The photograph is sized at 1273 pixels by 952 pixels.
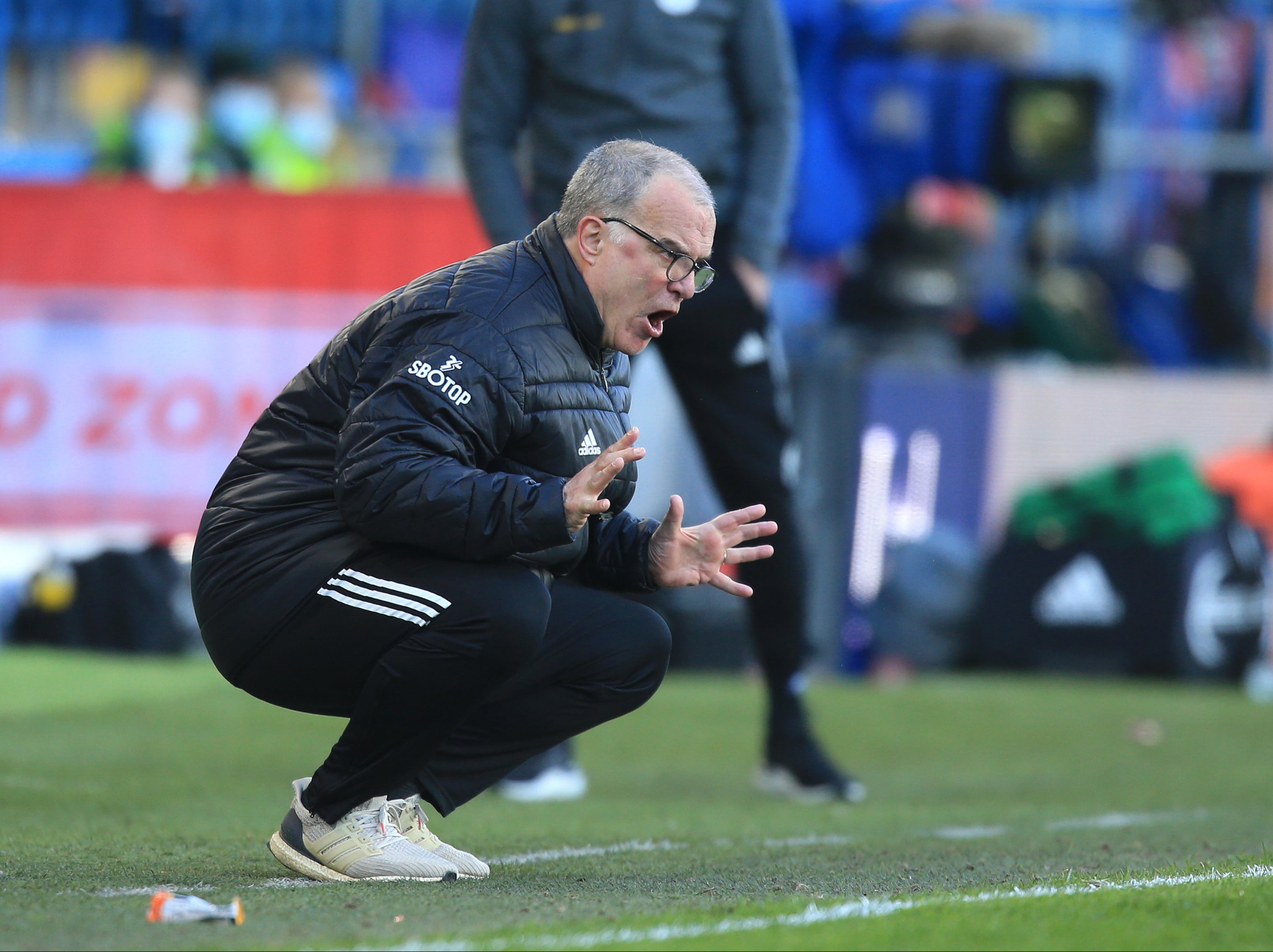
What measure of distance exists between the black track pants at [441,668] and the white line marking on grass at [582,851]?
22cm

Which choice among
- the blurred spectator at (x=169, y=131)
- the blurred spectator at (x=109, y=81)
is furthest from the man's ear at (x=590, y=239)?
the blurred spectator at (x=109, y=81)

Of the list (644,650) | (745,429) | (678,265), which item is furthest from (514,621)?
(745,429)

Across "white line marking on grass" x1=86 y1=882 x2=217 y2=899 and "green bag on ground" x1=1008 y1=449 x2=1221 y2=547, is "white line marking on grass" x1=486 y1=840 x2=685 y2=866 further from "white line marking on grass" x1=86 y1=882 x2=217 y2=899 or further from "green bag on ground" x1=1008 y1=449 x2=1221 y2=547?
"green bag on ground" x1=1008 y1=449 x2=1221 y2=547

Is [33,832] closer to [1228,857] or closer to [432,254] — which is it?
[1228,857]

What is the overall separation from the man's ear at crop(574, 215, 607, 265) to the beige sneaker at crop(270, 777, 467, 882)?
110cm

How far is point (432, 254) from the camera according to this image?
9453 millimetres

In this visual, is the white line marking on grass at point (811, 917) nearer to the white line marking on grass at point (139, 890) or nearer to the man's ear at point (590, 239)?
the white line marking on grass at point (139, 890)

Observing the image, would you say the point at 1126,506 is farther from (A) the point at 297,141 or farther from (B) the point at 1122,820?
(A) the point at 297,141

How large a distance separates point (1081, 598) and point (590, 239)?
5.91 m

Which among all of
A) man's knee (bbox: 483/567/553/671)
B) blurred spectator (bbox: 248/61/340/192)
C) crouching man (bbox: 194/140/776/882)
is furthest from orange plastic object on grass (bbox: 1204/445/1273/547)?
man's knee (bbox: 483/567/553/671)

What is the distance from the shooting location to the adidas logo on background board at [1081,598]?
8641 millimetres

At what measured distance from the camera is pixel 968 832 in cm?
444

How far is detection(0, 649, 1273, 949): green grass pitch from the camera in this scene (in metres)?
2.72

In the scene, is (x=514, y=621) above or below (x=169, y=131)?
below
